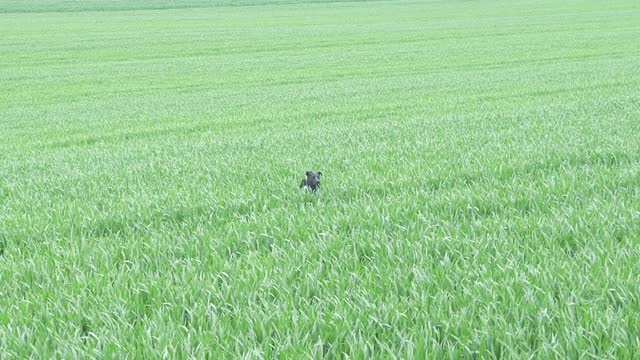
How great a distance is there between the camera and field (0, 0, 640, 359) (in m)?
3.58

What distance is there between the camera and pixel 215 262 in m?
4.91

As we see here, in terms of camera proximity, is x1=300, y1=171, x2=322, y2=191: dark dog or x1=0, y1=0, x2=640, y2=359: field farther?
x1=300, y1=171, x2=322, y2=191: dark dog

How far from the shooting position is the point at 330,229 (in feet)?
18.9

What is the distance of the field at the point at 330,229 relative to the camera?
3.58m

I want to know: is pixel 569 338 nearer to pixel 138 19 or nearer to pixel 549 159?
pixel 549 159

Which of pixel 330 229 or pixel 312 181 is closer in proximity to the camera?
pixel 330 229

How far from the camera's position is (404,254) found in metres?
4.88

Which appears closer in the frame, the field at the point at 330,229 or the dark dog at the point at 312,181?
the field at the point at 330,229

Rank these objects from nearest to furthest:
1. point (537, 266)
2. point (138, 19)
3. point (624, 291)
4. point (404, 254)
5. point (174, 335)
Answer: point (174, 335) < point (624, 291) < point (537, 266) < point (404, 254) < point (138, 19)

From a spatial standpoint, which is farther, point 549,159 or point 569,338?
point 549,159

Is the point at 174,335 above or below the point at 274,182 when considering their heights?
above

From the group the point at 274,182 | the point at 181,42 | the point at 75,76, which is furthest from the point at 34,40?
the point at 274,182

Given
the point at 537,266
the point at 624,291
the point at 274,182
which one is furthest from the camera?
the point at 274,182

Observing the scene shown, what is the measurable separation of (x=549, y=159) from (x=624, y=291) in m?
4.74
